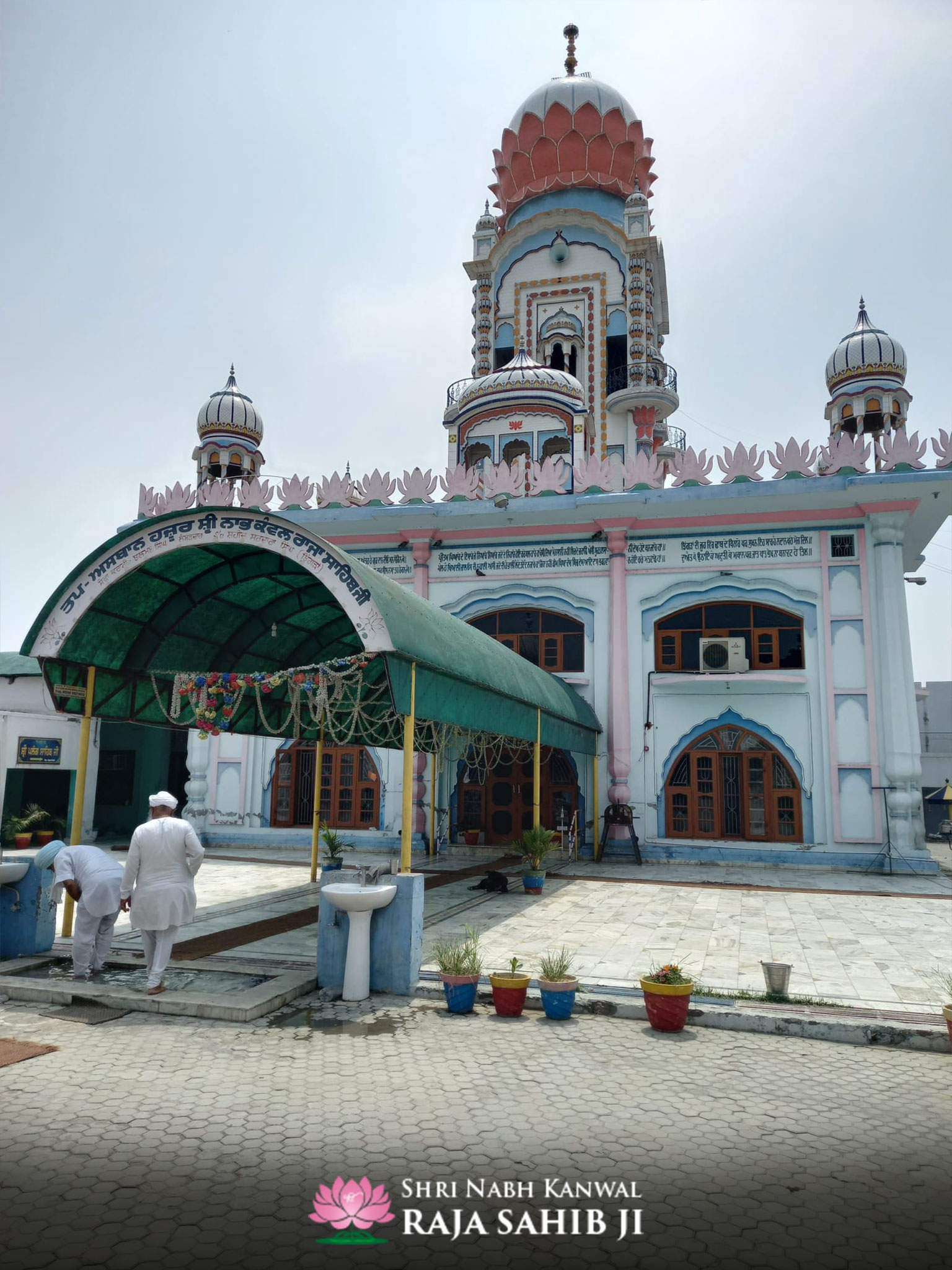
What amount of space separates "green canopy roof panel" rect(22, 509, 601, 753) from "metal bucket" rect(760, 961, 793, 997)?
3886 mm

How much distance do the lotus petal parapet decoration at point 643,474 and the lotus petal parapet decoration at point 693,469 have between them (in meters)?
0.40

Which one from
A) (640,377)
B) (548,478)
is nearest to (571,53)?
(640,377)

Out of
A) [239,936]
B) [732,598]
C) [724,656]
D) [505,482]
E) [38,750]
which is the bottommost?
[239,936]

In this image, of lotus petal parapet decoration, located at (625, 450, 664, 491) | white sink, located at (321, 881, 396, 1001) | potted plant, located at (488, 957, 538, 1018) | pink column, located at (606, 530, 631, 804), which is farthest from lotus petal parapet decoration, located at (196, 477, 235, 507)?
potted plant, located at (488, 957, 538, 1018)

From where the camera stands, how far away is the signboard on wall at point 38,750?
18875 mm

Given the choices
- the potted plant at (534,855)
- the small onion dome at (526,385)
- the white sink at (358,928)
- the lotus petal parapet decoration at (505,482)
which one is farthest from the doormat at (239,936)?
the small onion dome at (526,385)

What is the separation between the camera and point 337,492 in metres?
19.4

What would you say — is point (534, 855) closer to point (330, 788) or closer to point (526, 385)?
point (330, 788)

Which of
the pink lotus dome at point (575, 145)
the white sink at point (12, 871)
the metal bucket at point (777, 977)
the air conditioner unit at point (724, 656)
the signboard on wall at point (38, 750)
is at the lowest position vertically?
the metal bucket at point (777, 977)

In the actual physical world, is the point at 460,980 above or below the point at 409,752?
below

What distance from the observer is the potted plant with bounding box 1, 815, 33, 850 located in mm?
19656

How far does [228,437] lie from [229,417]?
0.54 m

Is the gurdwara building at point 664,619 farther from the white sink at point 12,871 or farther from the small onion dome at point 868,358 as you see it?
the white sink at point 12,871

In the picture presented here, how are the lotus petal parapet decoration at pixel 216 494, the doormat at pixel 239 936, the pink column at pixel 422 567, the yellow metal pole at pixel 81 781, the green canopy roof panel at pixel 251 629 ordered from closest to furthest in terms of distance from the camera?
the green canopy roof panel at pixel 251 629 < the doormat at pixel 239 936 < the yellow metal pole at pixel 81 781 < the pink column at pixel 422 567 < the lotus petal parapet decoration at pixel 216 494
